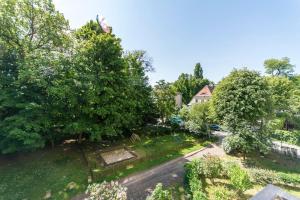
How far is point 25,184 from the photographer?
9688 mm

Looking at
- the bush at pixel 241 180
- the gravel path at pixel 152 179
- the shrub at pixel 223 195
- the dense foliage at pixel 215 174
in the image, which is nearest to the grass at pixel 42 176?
the gravel path at pixel 152 179

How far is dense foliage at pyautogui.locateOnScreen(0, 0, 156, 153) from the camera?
10742 mm

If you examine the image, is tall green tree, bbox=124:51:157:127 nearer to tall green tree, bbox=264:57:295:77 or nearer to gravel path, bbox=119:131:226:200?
gravel path, bbox=119:131:226:200

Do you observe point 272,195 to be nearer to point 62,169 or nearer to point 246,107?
point 246,107

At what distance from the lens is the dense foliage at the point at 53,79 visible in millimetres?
10742

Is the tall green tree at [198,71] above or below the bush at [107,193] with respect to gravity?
above

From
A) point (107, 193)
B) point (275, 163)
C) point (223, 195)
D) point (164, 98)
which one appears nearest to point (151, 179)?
point (223, 195)

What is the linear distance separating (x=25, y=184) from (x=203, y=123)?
55.6 feet

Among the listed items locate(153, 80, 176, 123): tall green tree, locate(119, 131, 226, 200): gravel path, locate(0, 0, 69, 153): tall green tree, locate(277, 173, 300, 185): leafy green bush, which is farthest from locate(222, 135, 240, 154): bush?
locate(0, 0, 69, 153): tall green tree

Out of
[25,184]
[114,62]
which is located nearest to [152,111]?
[114,62]

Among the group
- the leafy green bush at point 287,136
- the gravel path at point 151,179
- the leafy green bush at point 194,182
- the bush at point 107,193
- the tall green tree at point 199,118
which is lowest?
the gravel path at point 151,179

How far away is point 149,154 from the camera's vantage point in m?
14.1

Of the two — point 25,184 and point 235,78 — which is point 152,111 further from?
point 25,184

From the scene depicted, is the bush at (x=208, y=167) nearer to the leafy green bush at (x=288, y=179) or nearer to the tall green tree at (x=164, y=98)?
the leafy green bush at (x=288, y=179)
